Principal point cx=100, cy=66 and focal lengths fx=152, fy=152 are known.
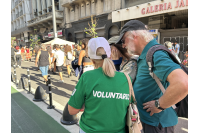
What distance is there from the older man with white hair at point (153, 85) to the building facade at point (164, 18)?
1182 centimetres

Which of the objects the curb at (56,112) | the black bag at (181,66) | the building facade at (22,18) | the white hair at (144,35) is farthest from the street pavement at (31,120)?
the building facade at (22,18)

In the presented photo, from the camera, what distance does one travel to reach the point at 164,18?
547 inches

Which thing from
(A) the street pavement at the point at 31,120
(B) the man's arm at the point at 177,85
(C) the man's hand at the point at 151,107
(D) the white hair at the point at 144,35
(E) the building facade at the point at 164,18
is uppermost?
(E) the building facade at the point at 164,18

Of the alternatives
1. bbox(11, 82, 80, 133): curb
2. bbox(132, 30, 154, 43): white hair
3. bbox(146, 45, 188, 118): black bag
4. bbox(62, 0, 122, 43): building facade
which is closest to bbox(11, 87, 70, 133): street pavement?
bbox(11, 82, 80, 133): curb

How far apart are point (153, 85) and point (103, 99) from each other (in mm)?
537

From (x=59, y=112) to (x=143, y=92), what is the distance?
11.1ft

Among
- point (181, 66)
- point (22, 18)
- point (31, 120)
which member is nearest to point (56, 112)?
point (31, 120)

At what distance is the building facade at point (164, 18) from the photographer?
487 inches

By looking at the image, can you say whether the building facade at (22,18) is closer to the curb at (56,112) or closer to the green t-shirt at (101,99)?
the curb at (56,112)

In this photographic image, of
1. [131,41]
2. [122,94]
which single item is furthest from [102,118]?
[131,41]

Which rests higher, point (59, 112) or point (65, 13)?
point (65, 13)

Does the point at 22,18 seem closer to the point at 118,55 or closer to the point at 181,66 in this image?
the point at 118,55

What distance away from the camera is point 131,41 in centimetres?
170

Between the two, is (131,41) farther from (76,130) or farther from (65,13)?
(65,13)
